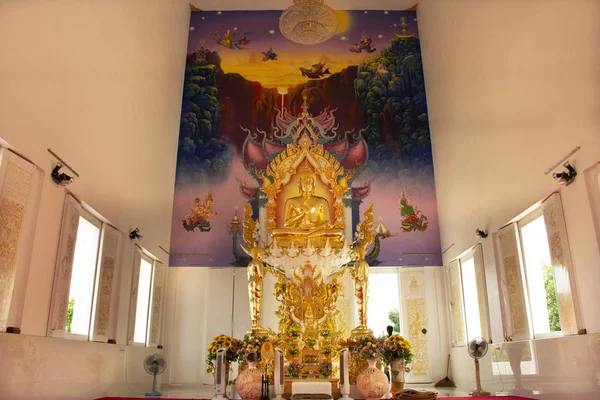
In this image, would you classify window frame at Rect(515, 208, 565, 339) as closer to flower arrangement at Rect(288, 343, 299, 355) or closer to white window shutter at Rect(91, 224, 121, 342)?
flower arrangement at Rect(288, 343, 299, 355)

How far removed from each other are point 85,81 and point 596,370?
7185 mm

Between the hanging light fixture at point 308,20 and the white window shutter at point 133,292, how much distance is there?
5289 millimetres

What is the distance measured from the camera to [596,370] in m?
5.05

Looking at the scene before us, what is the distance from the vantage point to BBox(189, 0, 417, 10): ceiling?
522 inches

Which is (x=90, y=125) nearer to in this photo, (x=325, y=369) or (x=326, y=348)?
(x=326, y=348)

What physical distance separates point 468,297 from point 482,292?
1.06m

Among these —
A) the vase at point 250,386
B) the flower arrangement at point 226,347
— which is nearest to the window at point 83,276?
the flower arrangement at point 226,347

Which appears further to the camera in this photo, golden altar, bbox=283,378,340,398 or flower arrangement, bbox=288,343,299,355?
flower arrangement, bbox=288,343,299,355

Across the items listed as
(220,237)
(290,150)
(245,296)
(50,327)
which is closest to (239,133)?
(290,150)

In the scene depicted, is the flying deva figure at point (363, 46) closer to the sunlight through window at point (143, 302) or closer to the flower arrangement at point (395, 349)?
the sunlight through window at point (143, 302)

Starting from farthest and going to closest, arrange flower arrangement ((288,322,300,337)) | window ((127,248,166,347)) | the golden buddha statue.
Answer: the golden buddha statue → window ((127,248,166,347)) → flower arrangement ((288,322,300,337))

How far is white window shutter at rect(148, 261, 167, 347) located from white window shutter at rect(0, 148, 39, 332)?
4566mm

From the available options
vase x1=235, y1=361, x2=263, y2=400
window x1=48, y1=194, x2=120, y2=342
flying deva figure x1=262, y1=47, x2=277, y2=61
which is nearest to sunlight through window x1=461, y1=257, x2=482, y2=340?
vase x1=235, y1=361, x2=263, y2=400

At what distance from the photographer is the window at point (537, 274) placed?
5918 millimetres
